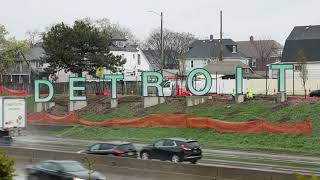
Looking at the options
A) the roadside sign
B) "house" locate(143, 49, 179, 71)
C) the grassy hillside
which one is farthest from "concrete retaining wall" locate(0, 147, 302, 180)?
"house" locate(143, 49, 179, 71)

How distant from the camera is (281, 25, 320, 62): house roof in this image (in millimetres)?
79688

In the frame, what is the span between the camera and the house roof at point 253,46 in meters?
131

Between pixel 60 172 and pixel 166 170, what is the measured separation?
491 cm

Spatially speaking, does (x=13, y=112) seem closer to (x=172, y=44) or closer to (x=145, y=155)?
(x=145, y=155)

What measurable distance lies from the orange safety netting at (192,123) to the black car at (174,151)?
11.9 m

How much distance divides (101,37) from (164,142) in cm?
4453

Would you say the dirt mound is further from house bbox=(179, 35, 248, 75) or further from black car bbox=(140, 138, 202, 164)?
house bbox=(179, 35, 248, 75)

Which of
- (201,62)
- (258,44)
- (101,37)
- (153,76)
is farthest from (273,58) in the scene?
(153,76)

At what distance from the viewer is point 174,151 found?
30.5m

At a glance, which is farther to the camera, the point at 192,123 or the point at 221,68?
the point at 221,68

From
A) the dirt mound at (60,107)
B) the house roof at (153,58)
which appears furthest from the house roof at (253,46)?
the dirt mound at (60,107)

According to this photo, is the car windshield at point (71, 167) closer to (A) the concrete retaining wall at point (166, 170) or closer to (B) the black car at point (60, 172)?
(B) the black car at point (60, 172)

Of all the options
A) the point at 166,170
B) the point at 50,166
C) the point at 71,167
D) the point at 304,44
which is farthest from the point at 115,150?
the point at 304,44

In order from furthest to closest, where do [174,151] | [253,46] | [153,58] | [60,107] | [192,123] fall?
[153,58] < [253,46] < [60,107] < [192,123] < [174,151]
